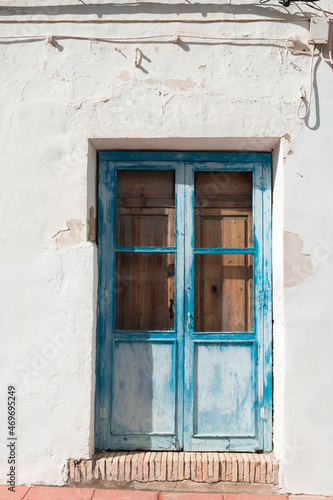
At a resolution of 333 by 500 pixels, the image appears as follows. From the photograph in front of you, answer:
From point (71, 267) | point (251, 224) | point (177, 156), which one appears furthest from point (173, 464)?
point (177, 156)

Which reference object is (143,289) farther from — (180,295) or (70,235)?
(70,235)

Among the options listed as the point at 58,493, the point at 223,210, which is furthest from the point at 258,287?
the point at 58,493

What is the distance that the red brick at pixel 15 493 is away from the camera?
296cm

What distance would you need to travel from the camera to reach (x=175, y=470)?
310 centimetres

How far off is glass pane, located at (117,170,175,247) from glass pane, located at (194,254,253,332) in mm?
342

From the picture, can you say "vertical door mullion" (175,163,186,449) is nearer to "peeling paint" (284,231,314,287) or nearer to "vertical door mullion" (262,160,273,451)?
"vertical door mullion" (262,160,273,451)

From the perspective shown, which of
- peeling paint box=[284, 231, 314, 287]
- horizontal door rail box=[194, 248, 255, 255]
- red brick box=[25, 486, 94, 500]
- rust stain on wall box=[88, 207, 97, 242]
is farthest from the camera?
horizontal door rail box=[194, 248, 255, 255]

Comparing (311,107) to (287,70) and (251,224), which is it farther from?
(251,224)

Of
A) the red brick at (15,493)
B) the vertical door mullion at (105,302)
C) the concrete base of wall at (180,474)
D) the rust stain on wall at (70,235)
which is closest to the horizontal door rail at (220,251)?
the vertical door mullion at (105,302)

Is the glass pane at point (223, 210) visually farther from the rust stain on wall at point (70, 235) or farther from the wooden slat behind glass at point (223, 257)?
the rust stain on wall at point (70, 235)

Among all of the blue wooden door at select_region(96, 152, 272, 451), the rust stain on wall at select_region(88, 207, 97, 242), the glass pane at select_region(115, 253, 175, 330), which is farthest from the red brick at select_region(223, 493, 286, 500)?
the rust stain on wall at select_region(88, 207, 97, 242)

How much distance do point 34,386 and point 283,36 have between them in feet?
9.65

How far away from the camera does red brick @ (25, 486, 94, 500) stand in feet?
9.70

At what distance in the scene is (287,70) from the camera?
123 inches
